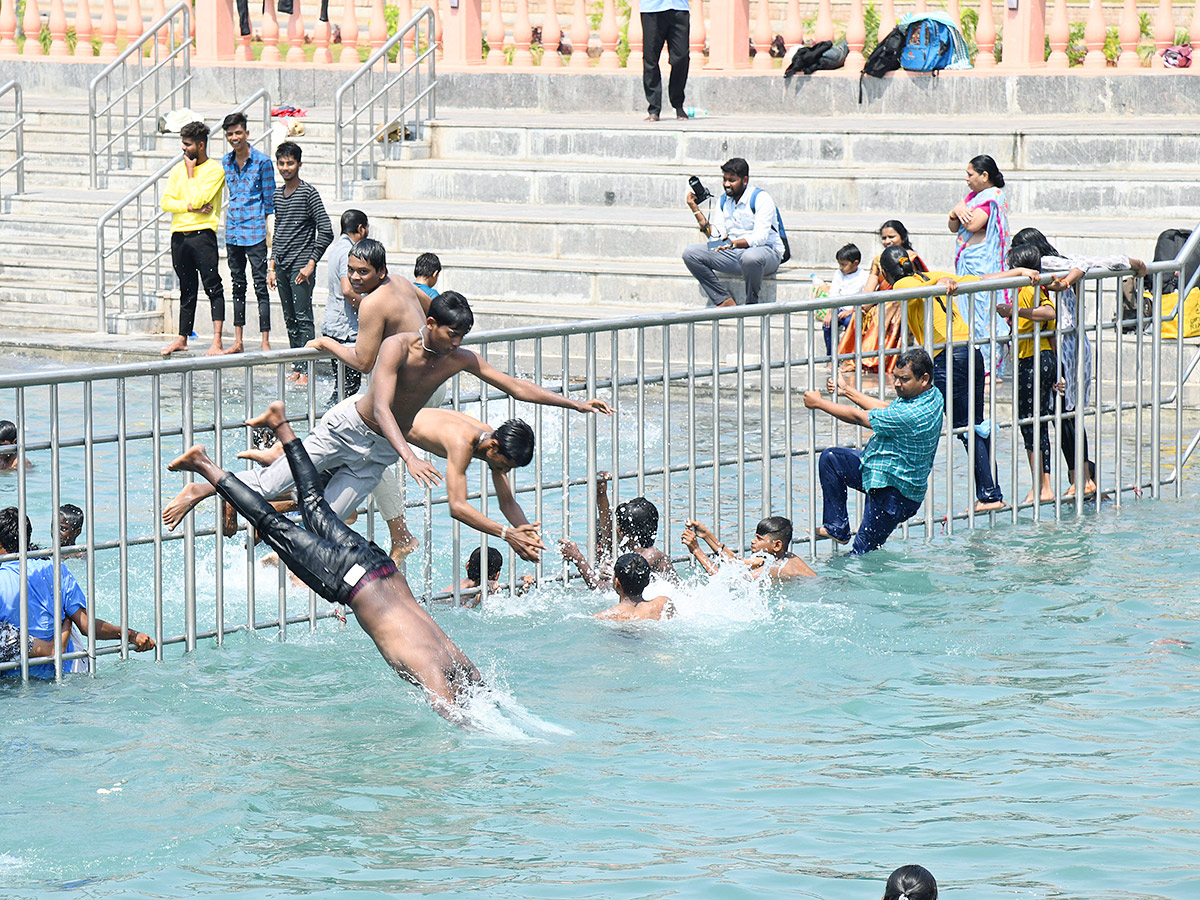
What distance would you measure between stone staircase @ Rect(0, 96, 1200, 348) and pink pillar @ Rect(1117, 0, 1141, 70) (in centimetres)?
105

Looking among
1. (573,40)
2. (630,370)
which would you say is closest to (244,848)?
(630,370)

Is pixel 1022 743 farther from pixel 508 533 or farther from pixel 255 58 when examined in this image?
A: pixel 255 58

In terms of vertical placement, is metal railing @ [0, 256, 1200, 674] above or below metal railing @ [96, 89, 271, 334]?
below

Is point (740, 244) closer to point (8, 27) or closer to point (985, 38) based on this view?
point (985, 38)

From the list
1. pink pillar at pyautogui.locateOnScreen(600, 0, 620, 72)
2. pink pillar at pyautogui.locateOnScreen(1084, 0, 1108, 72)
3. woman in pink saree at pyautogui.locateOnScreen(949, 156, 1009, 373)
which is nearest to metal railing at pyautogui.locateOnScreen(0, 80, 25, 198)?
pink pillar at pyautogui.locateOnScreen(600, 0, 620, 72)

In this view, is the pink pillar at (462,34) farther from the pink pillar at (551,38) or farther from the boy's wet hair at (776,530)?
the boy's wet hair at (776,530)

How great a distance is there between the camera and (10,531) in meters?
8.81

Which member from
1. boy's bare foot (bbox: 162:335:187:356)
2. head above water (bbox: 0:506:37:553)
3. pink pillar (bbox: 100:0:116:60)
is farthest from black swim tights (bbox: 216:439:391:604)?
pink pillar (bbox: 100:0:116:60)

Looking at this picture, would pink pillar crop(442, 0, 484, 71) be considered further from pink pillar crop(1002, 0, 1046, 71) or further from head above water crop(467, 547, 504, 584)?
head above water crop(467, 547, 504, 584)

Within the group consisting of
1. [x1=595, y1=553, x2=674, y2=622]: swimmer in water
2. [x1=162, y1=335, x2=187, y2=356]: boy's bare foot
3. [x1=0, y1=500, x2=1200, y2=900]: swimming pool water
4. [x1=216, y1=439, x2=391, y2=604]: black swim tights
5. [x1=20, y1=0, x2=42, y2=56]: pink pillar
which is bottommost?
[x1=0, y1=500, x2=1200, y2=900]: swimming pool water

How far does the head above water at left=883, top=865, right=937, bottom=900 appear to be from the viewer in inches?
229

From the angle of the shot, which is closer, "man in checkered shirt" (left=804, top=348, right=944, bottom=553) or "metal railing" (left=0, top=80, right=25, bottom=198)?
"man in checkered shirt" (left=804, top=348, right=944, bottom=553)

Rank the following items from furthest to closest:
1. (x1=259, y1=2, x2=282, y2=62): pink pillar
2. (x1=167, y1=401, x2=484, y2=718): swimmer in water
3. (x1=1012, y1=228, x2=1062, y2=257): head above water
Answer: (x1=259, y1=2, x2=282, y2=62): pink pillar < (x1=1012, y1=228, x2=1062, y2=257): head above water < (x1=167, y1=401, x2=484, y2=718): swimmer in water

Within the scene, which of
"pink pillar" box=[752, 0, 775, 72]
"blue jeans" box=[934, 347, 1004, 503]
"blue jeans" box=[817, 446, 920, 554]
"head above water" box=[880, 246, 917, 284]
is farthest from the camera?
"pink pillar" box=[752, 0, 775, 72]
